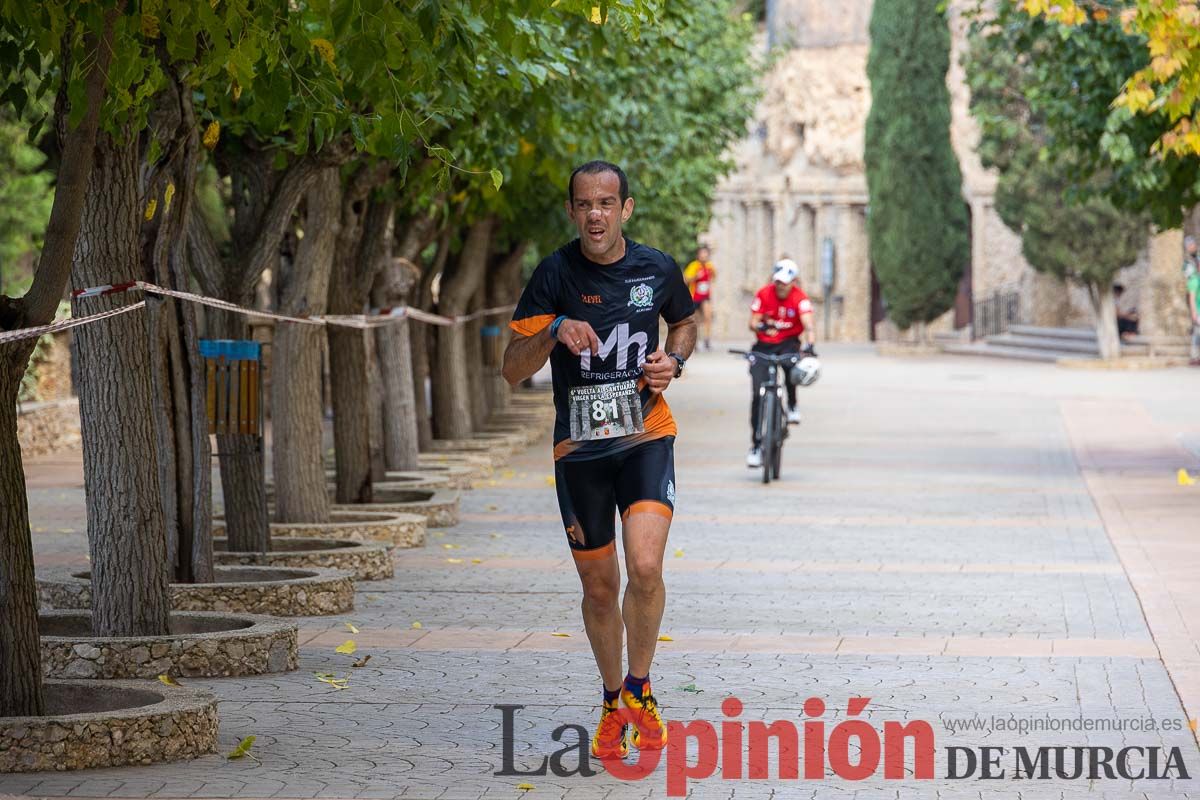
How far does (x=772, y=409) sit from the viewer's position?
1764cm

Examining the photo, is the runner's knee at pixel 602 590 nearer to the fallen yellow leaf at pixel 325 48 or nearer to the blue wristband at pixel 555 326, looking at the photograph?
the blue wristband at pixel 555 326

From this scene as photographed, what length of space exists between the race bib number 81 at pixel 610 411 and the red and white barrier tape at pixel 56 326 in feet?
5.90

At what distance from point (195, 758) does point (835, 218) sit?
54227mm

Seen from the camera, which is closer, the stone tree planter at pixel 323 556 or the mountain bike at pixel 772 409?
the stone tree planter at pixel 323 556

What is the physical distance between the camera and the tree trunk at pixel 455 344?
66.8 ft

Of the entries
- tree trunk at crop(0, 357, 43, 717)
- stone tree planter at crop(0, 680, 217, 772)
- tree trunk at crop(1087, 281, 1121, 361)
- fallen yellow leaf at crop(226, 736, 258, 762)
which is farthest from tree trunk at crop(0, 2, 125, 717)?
tree trunk at crop(1087, 281, 1121, 361)

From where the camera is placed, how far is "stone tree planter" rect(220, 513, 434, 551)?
12.0m

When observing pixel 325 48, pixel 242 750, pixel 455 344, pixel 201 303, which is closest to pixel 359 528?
pixel 201 303

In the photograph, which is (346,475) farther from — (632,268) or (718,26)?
(718,26)

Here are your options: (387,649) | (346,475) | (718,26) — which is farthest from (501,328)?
(387,649)

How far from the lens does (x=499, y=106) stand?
13188 millimetres

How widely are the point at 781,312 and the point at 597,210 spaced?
38.0 feet

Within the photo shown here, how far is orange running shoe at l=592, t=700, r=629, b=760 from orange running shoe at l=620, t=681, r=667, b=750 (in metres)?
0.04

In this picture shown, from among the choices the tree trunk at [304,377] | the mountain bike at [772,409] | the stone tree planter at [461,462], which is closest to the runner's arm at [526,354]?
the tree trunk at [304,377]
